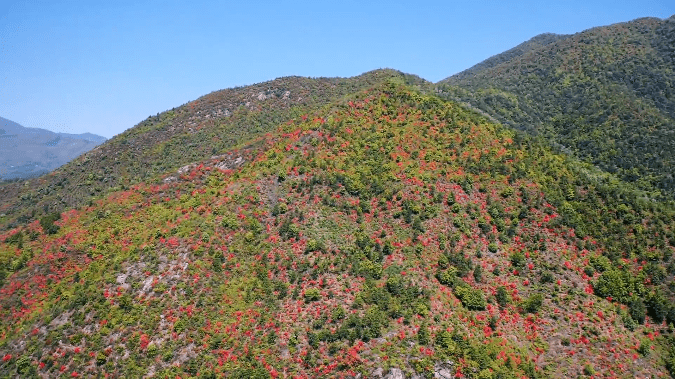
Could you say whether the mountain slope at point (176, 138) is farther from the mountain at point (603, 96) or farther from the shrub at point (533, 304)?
the shrub at point (533, 304)

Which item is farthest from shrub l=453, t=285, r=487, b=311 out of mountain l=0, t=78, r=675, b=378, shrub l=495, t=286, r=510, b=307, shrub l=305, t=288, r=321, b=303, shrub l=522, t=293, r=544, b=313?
shrub l=305, t=288, r=321, b=303

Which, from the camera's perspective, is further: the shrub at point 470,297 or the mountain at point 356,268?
the shrub at point 470,297

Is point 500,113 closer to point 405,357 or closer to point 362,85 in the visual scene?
point 362,85

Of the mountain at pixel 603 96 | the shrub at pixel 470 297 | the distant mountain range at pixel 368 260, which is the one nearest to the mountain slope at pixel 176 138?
the distant mountain range at pixel 368 260

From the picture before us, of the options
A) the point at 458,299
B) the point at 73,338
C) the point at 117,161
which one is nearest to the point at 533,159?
the point at 458,299

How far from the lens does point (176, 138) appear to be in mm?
80250

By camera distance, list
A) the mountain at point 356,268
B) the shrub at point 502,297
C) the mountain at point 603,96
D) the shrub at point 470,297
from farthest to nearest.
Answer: the mountain at point 603,96 → the shrub at point 502,297 → the shrub at point 470,297 → the mountain at point 356,268

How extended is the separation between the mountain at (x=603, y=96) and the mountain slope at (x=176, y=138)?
22887mm

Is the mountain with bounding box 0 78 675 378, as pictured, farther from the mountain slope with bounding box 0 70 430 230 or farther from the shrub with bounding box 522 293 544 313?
the mountain slope with bounding box 0 70 430 230

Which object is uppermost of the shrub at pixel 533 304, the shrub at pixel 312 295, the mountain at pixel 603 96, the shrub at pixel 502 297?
the mountain at pixel 603 96

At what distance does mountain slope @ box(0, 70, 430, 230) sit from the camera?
2665 inches

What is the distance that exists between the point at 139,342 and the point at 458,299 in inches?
→ 1067

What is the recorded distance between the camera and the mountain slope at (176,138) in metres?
67.7

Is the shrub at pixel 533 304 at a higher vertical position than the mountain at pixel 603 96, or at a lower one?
lower
